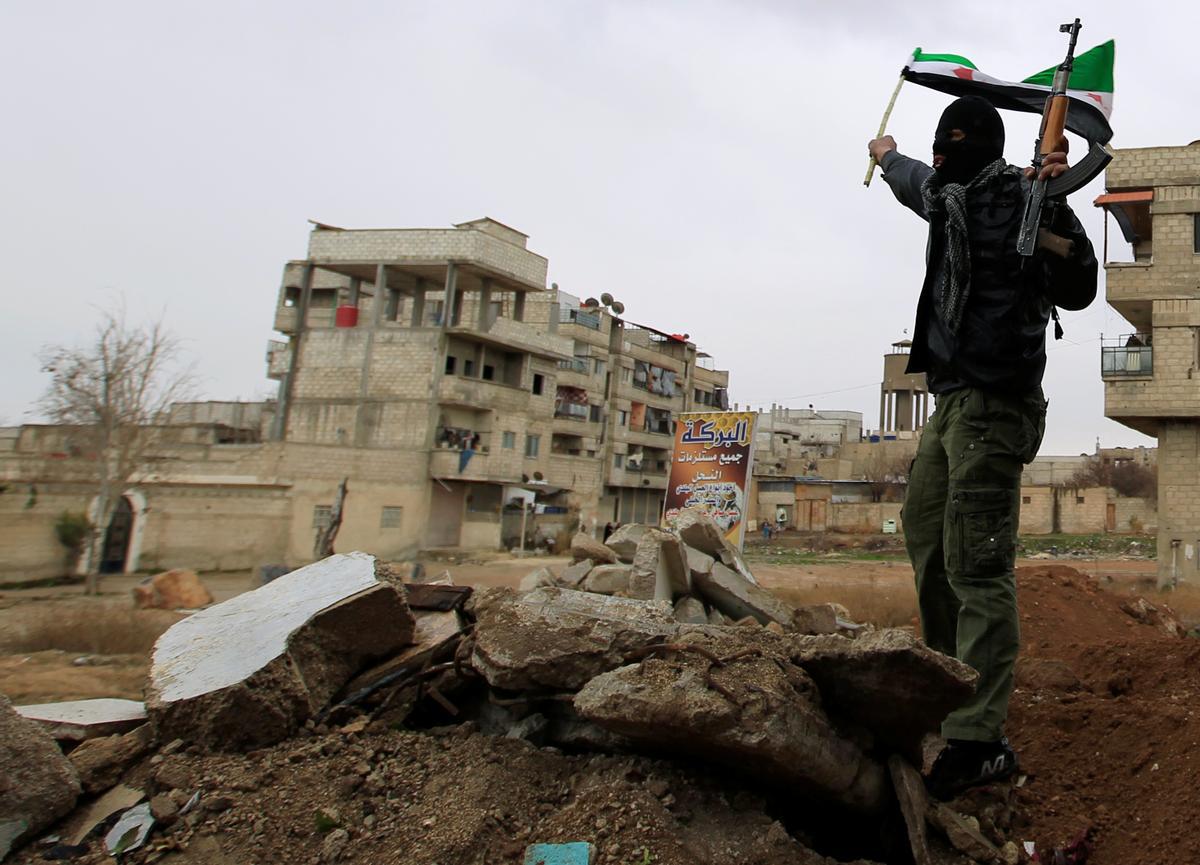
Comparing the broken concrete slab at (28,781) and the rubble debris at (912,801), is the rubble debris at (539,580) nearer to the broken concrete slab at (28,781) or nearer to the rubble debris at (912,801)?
the broken concrete slab at (28,781)

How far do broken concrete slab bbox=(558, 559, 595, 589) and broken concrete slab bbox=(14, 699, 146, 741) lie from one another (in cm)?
437

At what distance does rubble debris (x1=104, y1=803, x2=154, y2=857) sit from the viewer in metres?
2.46

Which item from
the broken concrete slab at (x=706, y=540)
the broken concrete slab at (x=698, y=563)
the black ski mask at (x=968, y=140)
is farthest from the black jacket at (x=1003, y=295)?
the broken concrete slab at (x=706, y=540)

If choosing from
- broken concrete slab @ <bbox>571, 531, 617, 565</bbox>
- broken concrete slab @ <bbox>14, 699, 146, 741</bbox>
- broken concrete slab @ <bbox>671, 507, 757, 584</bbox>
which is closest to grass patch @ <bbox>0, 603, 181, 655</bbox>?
broken concrete slab @ <bbox>571, 531, 617, 565</bbox>

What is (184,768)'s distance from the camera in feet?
8.96

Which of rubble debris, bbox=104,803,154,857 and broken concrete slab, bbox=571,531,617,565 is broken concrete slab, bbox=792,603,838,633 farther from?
rubble debris, bbox=104,803,154,857

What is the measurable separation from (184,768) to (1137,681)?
11.4ft

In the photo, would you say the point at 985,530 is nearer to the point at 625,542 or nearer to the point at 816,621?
the point at 816,621

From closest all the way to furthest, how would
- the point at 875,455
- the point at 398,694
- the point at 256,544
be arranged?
the point at 398,694
the point at 256,544
the point at 875,455

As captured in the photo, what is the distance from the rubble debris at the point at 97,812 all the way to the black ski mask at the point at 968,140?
323cm

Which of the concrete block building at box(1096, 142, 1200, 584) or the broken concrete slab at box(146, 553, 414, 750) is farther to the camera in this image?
the concrete block building at box(1096, 142, 1200, 584)

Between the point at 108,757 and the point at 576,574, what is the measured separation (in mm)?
5415

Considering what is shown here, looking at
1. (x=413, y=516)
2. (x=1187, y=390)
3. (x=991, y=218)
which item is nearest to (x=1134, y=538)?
(x=1187, y=390)

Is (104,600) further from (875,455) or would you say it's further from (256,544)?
(875,455)
